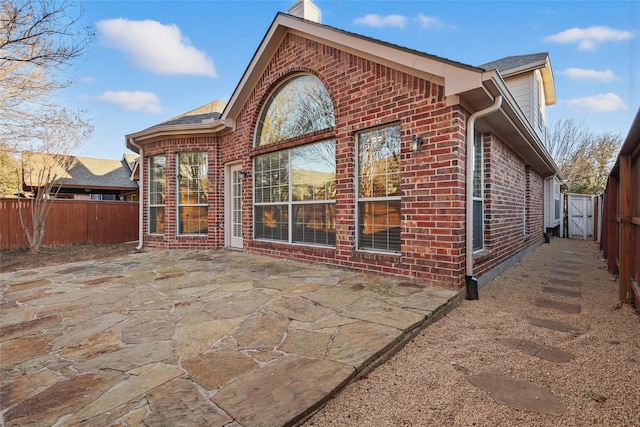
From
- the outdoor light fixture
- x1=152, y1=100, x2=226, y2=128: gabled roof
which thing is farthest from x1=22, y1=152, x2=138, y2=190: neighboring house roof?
the outdoor light fixture

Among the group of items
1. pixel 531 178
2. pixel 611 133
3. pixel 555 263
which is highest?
pixel 611 133

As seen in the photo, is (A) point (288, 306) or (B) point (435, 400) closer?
(B) point (435, 400)

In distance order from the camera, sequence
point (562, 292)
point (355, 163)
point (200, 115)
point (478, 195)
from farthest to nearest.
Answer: point (200, 115), point (478, 195), point (355, 163), point (562, 292)

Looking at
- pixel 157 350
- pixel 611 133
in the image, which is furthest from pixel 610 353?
pixel 611 133

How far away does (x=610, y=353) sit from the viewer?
2.31 meters

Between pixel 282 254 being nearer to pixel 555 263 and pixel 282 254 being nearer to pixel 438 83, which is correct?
pixel 438 83

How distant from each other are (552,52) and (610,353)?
1128cm

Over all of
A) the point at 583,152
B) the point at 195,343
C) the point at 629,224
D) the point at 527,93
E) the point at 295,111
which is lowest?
the point at 195,343

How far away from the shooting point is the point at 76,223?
397 inches

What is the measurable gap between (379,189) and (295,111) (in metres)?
2.57

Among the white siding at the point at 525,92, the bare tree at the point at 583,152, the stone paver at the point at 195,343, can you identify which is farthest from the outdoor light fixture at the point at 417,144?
the bare tree at the point at 583,152

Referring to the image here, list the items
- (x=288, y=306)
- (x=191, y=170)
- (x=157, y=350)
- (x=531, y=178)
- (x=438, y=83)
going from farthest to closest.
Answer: (x=531, y=178) < (x=191, y=170) < (x=438, y=83) < (x=288, y=306) < (x=157, y=350)

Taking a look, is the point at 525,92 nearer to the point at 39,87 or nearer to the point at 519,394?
the point at 519,394

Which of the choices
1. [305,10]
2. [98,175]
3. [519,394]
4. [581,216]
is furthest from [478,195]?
[98,175]
